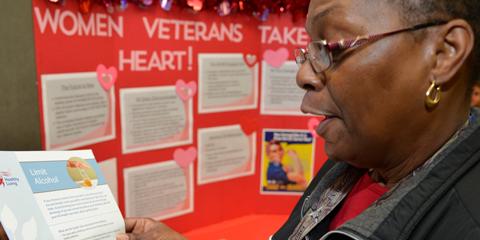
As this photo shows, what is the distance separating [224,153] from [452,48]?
1537 mm

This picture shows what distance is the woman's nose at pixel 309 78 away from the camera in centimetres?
86

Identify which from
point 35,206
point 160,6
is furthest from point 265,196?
point 35,206

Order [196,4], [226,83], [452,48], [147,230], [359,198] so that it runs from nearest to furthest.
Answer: [452,48]
[359,198]
[147,230]
[196,4]
[226,83]

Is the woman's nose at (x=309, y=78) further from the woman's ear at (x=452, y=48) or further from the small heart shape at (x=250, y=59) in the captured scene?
the small heart shape at (x=250, y=59)

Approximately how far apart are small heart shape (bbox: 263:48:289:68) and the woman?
1.32 meters

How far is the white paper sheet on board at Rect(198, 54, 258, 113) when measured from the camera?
2.04 m

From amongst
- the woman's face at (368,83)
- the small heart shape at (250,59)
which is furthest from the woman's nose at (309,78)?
the small heart shape at (250,59)

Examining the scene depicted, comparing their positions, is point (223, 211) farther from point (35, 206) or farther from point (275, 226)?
point (35, 206)

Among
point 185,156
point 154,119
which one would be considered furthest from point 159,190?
point 154,119

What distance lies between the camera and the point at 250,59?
218 centimetres

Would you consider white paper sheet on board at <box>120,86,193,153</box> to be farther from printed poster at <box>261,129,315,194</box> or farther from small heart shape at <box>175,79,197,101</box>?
printed poster at <box>261,129,315,194</box>

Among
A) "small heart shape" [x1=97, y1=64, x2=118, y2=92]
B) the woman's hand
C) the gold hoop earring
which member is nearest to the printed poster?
"small heart shape" [x1=97, y1=64, x2=118, y2=92]

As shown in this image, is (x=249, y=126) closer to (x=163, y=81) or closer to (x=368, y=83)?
(x=163, y=81)

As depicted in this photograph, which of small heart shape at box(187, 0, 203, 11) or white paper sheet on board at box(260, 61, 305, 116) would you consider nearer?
small heart shape at box(187, 0, 203, 11)
